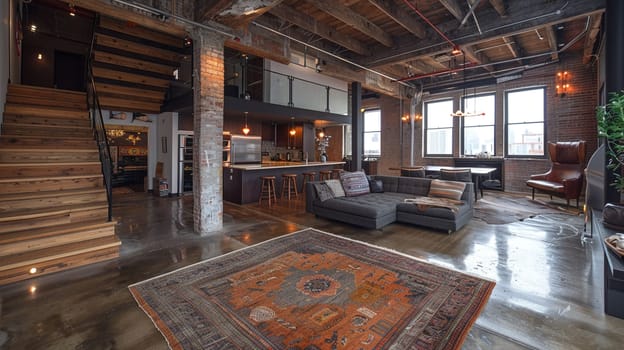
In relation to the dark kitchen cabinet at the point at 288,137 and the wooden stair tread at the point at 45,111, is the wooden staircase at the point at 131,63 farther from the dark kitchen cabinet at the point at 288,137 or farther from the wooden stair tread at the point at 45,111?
the dark kitchen cabinet at the point at 288,137

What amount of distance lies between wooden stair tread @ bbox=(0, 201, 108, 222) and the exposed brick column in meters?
1.31

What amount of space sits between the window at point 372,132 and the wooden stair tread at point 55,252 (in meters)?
10.8

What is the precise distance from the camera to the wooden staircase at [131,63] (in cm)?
538

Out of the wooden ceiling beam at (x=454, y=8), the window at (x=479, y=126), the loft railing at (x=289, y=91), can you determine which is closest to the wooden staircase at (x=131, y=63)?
the loft railing at (x=289, y=91)

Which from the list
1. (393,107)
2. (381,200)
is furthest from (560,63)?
(381,200)

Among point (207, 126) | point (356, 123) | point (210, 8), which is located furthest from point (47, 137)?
point (356, 123)

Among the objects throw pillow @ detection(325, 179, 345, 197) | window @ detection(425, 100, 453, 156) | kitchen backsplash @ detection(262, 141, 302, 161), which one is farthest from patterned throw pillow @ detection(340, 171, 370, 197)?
window @ detection(425, 100, 453, 156)

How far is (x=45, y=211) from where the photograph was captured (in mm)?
3430

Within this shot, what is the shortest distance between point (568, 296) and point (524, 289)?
1.09ft

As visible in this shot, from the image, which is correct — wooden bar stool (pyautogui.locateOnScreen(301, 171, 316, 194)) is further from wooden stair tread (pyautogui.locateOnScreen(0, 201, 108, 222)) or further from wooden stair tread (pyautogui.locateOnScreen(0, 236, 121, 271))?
wooden stair tread (pyautogui.locateOnScreen(0, 236, 121, 271))

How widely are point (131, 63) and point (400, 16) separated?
5.86 m

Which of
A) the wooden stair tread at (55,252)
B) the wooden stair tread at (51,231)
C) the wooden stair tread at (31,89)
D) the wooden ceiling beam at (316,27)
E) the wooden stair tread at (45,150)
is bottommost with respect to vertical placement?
the wooden stair tread at (55,252)

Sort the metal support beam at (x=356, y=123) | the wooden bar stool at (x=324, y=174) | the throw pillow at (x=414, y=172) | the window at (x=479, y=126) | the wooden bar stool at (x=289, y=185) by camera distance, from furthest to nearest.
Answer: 1. the window at (x=479, y=126)
2. the wooden bar stool at (x=324, y=174)
3. the metal support beam at (x=356, y=123)
4. the wooden bar stool at (x=289, y=185)
5. the throw pillow at (x=414, y=172)

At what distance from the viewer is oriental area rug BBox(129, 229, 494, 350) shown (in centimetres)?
190
